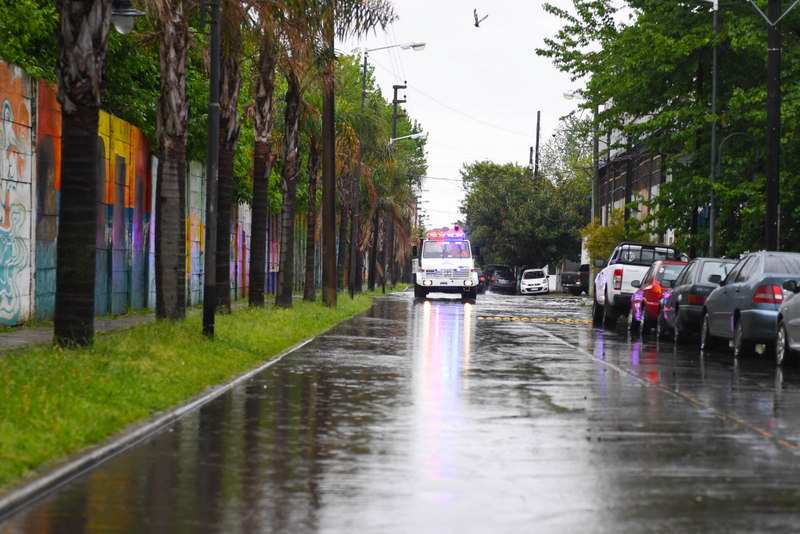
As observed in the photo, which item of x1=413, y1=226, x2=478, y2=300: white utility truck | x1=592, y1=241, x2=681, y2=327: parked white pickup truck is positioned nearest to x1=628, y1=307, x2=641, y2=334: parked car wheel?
x1=592, y1=241, x2=681, y2=327: parked white pickup truck

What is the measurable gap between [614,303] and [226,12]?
1514 centimetres

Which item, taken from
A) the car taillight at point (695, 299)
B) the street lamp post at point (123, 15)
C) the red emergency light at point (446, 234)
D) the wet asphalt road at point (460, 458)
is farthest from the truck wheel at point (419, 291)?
the street lamp post at point (123, 15)

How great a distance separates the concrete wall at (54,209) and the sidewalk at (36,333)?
55 cm

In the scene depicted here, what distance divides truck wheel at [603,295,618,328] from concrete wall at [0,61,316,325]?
11.7 meters

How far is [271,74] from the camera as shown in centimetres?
3350

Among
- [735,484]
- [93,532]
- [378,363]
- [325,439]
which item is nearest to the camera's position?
[93,532]

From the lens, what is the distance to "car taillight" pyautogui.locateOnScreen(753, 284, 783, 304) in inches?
902

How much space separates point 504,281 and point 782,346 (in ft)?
238

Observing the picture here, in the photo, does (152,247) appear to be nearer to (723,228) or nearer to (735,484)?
(723,228)

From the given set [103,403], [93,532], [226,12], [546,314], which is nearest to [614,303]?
[546,314]

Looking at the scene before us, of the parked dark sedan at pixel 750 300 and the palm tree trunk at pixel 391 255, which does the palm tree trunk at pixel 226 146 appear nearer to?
the parked dark sedan at pixel 750 300

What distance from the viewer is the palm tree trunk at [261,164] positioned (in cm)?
3338

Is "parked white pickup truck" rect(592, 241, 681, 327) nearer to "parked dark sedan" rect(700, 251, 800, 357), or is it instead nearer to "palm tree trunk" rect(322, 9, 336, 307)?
"palm tree trunk" rect(322, 9, 336, 307)

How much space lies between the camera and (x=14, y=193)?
25.3m
